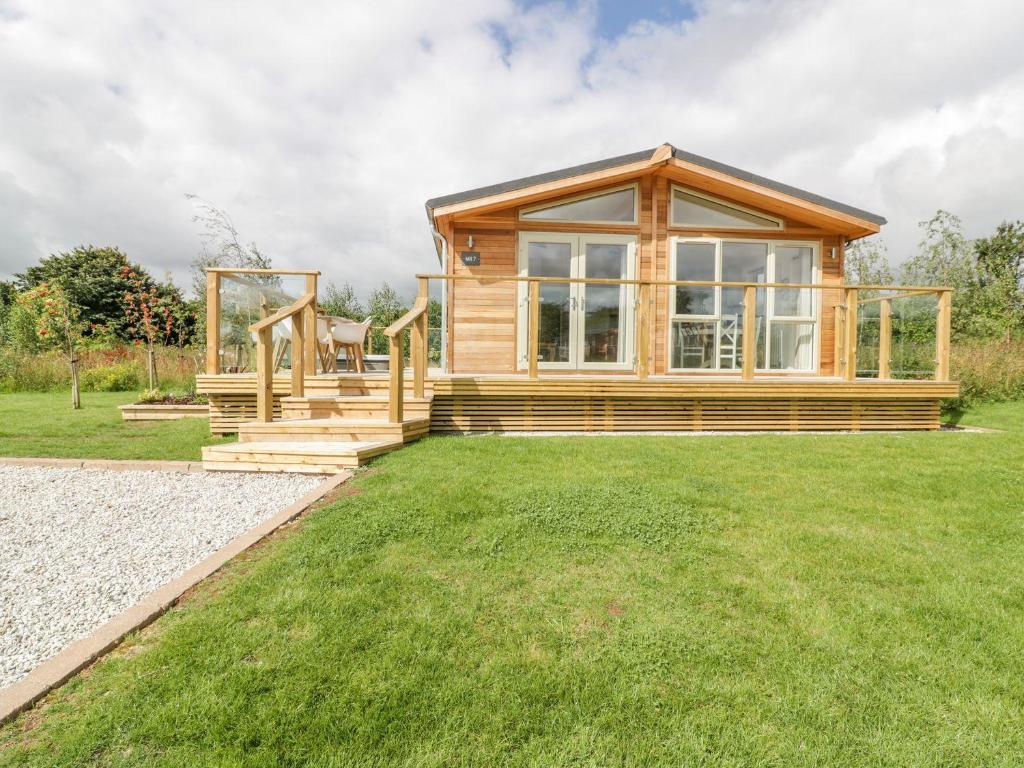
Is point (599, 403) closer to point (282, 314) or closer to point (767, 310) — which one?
point (767, 310)

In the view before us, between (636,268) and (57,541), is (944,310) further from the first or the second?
(57,541)

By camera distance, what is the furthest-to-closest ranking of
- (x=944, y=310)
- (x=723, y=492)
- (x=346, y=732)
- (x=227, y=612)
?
(x=944, y=310)
(x=723, y=492)
(x=227, y=612)
(x=346, y=732)

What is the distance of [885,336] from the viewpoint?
24.3 ft

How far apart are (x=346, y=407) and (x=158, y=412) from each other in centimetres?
429

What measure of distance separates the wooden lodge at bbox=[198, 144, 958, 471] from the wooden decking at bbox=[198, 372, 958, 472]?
0.08 feet

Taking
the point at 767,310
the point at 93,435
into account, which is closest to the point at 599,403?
the point at 767,310

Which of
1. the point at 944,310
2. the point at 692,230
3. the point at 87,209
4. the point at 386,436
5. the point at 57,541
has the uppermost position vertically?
the point at 87,209

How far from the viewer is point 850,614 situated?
211cm

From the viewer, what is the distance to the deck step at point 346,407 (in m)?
5.97

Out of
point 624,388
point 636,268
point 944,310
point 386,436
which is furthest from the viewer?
point 636,268

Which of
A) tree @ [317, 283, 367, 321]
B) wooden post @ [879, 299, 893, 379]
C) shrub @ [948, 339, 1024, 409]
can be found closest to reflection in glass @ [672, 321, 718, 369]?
wooden post @ [879, 299, 893, 379]

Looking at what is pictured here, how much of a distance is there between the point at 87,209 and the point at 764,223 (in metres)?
100

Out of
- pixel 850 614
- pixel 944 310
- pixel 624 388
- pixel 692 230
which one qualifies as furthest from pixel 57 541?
pixel 944 310

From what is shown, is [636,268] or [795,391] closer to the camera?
[795,391]
